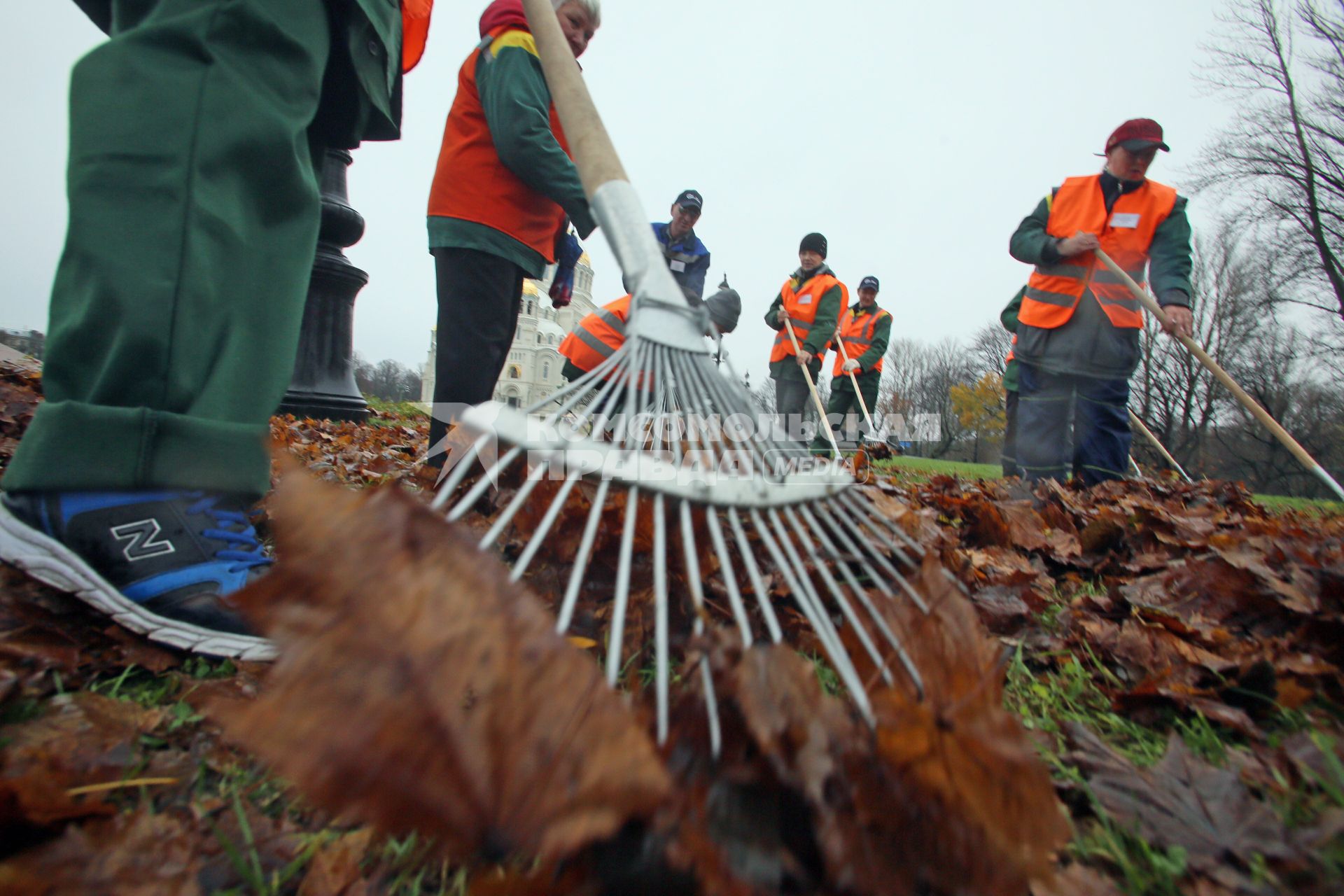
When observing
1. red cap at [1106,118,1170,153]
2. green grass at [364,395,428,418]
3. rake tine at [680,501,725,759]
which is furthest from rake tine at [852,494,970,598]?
green grass at [364,395,428,418]

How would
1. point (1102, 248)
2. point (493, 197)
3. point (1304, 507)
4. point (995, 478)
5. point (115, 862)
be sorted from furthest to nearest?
1. point (1304, 507)
2. point (995, 478)
3. point (1102, 248)
4. point (493, 197)
5. point (115, 862)

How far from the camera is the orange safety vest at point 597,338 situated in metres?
4.61

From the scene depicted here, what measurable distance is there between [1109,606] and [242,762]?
175 centimetres

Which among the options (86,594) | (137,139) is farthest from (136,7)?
(86,594)

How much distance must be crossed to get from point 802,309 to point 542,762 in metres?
8.32

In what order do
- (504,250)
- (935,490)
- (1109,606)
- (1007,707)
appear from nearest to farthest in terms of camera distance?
(1007,707), (1109,606), (504,250), (935,490)

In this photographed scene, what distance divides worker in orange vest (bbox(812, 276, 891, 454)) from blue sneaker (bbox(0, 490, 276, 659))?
8112 millimetres

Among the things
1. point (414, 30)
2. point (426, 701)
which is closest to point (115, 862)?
point (426, 701)

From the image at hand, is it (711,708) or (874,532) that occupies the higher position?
(874,532)

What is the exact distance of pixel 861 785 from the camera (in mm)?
557

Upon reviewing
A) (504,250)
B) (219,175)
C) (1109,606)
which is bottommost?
(1109,606)

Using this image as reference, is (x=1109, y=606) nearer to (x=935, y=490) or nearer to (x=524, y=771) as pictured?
(x=524, y=771)

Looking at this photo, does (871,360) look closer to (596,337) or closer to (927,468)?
(927,468)

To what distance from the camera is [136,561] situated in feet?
3.40
